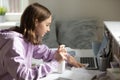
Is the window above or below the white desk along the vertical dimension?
above

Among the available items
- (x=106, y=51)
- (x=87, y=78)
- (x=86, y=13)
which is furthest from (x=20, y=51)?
(x=86, y=13)

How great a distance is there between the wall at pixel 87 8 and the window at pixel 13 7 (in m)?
0.17

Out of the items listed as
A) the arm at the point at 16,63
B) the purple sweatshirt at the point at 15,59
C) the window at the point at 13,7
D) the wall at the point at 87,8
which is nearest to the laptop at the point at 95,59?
the purple sweatshirt at the point at 15,59

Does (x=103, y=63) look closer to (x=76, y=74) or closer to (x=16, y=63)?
(x=76, y=74)

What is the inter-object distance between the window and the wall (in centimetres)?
17

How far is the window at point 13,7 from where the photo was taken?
3434 mm

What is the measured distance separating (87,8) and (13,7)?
0.90m

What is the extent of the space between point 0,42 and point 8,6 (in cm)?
205

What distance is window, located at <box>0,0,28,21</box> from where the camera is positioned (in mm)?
3434

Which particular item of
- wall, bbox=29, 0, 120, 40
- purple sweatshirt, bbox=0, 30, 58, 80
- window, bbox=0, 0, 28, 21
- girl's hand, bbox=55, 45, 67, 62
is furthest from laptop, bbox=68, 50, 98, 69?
window, bbox=0, 0, 28, 21

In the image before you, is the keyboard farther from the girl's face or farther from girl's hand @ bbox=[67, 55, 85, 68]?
the girl's face

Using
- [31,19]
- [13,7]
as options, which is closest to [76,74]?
[31,19]

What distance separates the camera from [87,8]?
336cm

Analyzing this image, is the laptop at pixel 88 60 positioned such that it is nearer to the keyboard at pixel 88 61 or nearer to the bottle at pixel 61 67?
the keyboard at pixel 88 61
